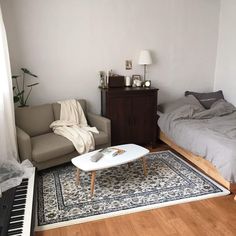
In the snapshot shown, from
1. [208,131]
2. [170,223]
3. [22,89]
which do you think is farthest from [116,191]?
[22,89]

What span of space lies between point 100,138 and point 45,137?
0.70 meters

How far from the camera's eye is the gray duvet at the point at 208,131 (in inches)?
99.7

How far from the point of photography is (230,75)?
4.16m

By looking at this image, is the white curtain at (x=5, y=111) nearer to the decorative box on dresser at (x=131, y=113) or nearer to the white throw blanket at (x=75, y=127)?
the white throw blanket at (x=75, y=127)

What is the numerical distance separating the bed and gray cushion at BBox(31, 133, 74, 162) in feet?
4.67

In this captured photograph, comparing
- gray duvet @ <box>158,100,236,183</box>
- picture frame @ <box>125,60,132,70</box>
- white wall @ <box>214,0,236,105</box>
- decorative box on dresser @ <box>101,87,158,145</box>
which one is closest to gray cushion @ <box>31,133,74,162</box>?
decorative box on dresser @ <box>101,87,158,145</box>

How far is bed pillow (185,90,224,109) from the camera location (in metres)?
4.08

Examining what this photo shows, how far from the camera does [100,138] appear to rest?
3.26 meters

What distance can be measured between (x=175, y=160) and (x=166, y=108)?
89cm

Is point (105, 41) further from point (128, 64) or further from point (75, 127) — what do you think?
point (75, 127)

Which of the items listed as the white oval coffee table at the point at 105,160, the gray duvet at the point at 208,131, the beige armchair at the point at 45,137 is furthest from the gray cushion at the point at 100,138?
the gray duvet at the point at 208,131

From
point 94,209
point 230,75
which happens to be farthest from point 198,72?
point 94,209

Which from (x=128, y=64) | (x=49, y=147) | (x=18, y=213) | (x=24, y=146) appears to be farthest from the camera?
(x=128, y=64)

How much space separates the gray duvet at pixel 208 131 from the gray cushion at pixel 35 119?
1637 millimetres
